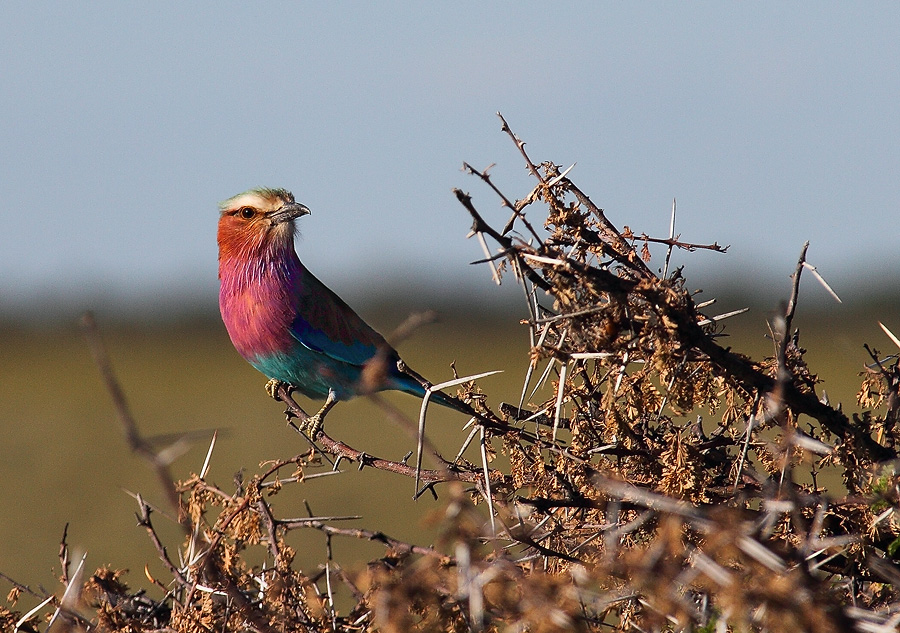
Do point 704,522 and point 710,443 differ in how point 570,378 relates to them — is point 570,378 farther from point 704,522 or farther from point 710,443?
point 704,522

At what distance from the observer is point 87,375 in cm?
3172

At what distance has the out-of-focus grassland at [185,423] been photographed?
14281mm

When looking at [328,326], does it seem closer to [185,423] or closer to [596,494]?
[596,494]

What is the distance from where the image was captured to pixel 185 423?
22.2 meters

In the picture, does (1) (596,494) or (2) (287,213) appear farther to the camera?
(2) (287,213)

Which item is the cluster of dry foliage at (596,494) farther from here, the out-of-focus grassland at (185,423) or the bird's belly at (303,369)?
the bird's belly at (303,369)

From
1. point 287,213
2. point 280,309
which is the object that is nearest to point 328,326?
point 280,309

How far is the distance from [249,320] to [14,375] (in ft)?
96.9

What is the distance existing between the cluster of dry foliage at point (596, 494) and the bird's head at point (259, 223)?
295cm

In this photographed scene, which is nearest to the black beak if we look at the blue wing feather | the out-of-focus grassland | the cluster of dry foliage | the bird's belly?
the blue wing feather

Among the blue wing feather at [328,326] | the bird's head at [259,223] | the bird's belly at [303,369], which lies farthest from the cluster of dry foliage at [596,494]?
the bird's head at [259,223]

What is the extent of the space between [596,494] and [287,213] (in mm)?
3474

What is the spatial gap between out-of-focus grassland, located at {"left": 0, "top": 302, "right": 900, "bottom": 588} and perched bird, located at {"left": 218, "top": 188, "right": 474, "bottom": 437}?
193cm

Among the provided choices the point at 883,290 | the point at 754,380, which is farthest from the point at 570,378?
the point at 883,290
